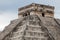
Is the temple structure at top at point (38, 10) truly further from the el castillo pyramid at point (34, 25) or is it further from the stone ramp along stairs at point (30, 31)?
the stone ramp along stairs at point (30, 31)

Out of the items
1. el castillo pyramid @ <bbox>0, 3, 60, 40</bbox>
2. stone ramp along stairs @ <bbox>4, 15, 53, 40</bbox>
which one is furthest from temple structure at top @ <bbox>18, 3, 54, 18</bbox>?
stone ramp along stairs @ <bbox>4, 15, 53, 40</bbox>

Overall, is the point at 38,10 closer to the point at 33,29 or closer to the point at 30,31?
the point at 33,29

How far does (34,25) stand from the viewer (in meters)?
24.2

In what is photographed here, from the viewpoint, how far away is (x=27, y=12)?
1033 inches

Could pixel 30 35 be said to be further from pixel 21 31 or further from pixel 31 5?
pixel 31 5

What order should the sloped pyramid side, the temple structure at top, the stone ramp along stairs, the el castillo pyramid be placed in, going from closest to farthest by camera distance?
1. the stone ramp along stairs
2. the sloped pyramid side
3. the el castillo pyramid
4. the temple structure at top

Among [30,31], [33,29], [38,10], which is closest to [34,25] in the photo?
[33,29]

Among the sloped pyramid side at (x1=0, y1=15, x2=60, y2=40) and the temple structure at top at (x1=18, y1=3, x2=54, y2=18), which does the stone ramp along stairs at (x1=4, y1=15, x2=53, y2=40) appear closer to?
the sloped pyramid side at (x1=0, y1=15, x2=60, y2=40)

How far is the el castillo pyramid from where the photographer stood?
23.1 m

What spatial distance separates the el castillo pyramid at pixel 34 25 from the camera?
23.1m

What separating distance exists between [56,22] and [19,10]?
15.0ft

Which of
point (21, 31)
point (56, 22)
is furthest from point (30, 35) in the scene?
point (56, 22)

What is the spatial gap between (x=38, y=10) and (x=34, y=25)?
210cm

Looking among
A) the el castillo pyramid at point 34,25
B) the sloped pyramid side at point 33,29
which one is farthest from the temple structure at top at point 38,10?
the sloped pyramid side at point 33,29
